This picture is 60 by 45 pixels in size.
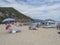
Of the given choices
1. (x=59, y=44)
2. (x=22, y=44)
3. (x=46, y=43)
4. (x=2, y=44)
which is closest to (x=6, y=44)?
(x=2, y=44)

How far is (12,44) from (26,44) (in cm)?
66

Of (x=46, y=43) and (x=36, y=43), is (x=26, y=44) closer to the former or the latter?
(x=36, y=43)

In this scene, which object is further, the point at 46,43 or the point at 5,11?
the point at 5,11

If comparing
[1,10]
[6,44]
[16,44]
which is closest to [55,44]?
[16,44]

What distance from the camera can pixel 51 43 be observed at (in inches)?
285

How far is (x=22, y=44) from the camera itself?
7.22m

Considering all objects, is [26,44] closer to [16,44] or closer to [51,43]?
[16,44]

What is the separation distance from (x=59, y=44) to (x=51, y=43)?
41cm

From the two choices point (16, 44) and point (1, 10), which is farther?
point (1, 10)

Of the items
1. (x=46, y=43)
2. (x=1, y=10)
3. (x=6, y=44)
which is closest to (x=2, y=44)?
(x=6, y=44)

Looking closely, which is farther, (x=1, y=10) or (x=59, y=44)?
(x=1, y=10)

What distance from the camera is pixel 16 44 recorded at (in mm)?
7250

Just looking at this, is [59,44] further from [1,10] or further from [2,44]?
[1,10]

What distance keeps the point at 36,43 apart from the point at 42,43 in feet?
0.94
